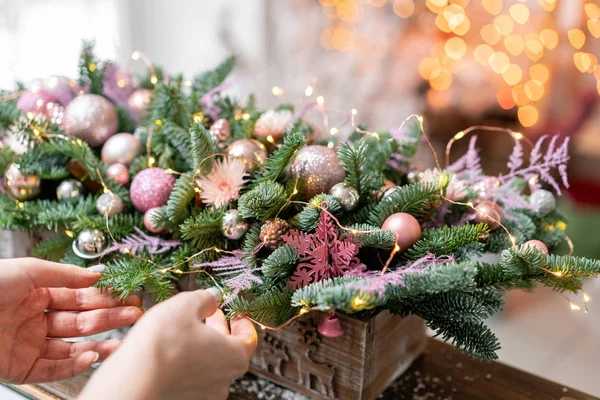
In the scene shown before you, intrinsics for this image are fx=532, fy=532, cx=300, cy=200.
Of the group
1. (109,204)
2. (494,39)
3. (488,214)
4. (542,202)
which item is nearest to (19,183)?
(109,204)

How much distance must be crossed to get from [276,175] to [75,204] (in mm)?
360

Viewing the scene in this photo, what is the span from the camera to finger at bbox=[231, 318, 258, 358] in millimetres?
574

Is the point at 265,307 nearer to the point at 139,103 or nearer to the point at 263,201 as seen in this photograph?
the point at 263,201

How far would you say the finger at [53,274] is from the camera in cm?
64

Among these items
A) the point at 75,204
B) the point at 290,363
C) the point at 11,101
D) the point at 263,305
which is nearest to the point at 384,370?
the point at 290,363

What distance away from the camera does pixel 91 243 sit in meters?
0.78

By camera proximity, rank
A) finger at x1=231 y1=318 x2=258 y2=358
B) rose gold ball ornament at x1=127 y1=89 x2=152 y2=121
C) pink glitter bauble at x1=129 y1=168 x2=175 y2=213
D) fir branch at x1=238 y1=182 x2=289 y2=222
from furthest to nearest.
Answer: rose gold ball ornament at x1=127 y1=89 x2=152 y2=121
pink glitter bauble at x1=129 y1=168 x2=175 y2=213
fir branch at x1=238 y1=182 x2=289 y2=222
finger at x1=231 y1=318 x2=258 y2=358

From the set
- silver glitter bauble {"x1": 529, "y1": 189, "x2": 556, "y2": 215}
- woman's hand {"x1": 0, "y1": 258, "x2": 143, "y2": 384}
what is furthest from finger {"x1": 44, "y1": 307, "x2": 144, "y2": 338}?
silver glitter bauble {"x1": 529, "y1": 189, "x2": 556, "y2": 215}

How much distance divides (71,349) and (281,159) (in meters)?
0.38

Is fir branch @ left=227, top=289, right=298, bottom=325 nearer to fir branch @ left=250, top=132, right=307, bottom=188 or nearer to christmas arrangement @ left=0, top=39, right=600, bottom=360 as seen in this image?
christmas arrangement @ left=0, top=39, right=600, bottom=360

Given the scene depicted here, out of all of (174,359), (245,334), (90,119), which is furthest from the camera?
(90,119)

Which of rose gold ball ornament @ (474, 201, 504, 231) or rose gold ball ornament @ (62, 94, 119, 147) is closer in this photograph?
rose gold ball ornament @ (474, 201, 504, 231)

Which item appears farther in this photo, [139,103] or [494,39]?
[494,39]

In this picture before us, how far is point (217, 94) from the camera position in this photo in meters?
1.00
